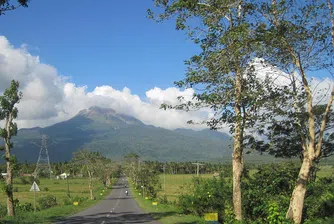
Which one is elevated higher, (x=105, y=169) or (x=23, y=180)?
(x=105, y=169)

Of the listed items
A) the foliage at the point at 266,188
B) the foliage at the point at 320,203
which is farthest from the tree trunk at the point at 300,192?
the foliage at the point at 266,188

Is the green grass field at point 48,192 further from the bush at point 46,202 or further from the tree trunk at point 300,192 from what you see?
the tree trunk at point 300,192

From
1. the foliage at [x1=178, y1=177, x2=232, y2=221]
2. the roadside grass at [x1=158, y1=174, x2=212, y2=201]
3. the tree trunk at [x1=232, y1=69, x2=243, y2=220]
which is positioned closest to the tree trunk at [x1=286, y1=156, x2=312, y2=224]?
the tree trunk at [x1=232, y1=69, x2=243, y2=220]

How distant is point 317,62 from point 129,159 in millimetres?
72862

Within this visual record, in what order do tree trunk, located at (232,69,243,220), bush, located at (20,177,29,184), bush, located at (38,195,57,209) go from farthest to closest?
bush, located at (20,177,29,184), bush, located at (38,195,57,209), tree trunk, located at (232,69,243,220)

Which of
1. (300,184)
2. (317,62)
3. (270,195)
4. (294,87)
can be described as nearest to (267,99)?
(294,87)

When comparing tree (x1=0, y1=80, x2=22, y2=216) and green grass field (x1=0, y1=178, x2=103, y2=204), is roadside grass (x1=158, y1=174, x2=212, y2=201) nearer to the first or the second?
tree (x1=0, y1=80, x2=22, y2=216)

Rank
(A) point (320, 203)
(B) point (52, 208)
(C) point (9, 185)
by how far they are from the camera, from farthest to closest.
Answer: (B) point (52, 208)
(C) point (9, 185)
(A) point (320, 203)

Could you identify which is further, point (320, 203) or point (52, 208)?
point (52, 208)

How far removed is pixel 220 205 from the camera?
2066cm

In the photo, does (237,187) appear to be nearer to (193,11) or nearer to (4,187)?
(193,11)

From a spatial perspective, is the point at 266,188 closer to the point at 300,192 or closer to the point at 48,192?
the point at 300,192

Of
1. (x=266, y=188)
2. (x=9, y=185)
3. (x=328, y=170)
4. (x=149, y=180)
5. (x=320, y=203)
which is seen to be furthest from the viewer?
(x=149, y=180)

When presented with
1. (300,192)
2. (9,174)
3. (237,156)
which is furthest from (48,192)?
(300,192)
